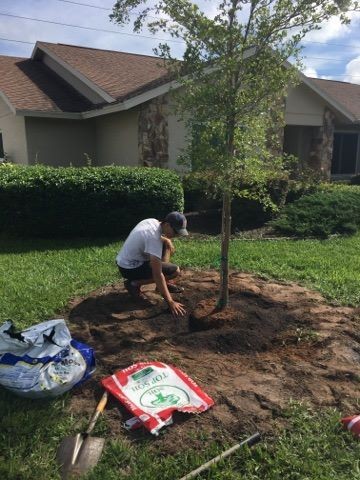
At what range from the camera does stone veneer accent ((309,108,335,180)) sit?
15742 mm

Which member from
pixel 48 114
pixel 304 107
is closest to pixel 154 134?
pixel 48 114

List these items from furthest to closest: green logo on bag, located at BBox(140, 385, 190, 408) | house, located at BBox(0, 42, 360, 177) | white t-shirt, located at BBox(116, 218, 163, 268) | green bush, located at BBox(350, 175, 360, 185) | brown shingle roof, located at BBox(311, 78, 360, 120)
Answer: brown shingle roof, located at BBox(311, 78, 360, 120), green bush, located at BBox(350, 175, 360, 185), house, located at BBox(0, 42, 360, 177), white t-shirt, located at BBox(116, 218, 163, 268), green logo on bag, located at BBox(140, 385, 190, 408)

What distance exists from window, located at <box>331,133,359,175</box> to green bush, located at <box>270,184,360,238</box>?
30.7 ft

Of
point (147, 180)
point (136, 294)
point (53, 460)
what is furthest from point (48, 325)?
point (147, 180)

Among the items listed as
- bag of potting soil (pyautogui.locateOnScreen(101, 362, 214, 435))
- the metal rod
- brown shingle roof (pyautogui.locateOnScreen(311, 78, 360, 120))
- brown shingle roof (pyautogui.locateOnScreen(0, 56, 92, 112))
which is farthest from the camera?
brown shingle roof (pyautogui.locateOnScreen(311, 78, 360, 120))

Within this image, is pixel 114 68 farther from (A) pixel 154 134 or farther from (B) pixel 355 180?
(B) pixel 355 180

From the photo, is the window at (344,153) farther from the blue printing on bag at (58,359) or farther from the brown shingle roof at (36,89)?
the blue printing on bag at (58,359)

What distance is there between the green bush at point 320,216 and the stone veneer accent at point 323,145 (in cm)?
657

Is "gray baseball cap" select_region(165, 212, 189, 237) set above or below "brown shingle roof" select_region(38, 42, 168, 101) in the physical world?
below

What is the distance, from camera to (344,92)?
65.2 ft

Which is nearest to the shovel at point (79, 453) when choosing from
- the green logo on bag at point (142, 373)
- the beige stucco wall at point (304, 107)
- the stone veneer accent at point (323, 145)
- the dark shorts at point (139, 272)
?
the green logo on bag at point (142, 373)

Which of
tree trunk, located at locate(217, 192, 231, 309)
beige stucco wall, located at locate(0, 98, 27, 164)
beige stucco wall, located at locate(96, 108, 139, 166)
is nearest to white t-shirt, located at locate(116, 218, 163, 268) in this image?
tree trunk, located at locate(217, 192, 231, 309)

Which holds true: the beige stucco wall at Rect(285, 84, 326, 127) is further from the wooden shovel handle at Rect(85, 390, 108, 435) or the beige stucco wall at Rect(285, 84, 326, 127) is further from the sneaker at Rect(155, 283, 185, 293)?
the wooden shovel handle at Rect(85, 390, 108, 435)

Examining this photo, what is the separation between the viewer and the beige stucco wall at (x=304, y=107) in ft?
47.9
